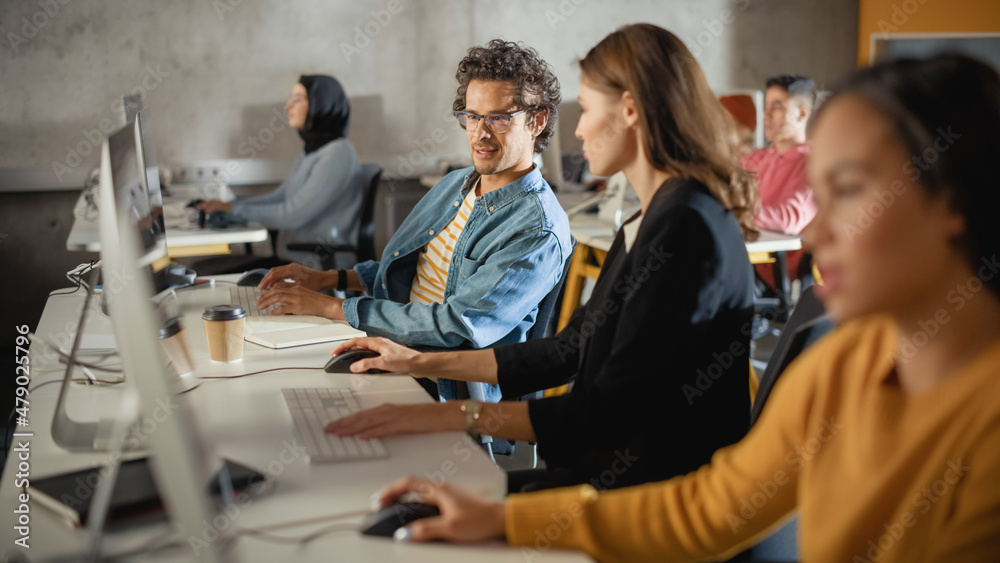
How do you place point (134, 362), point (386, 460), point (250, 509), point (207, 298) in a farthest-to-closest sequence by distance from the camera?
point (207, 298), point (386, 460), point (250, 509), point (134, 362)

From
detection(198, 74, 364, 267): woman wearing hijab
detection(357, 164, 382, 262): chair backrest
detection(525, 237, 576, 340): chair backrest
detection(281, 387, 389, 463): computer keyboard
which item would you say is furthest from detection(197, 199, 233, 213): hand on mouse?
detection(281, 387, 389, 463): computer keyboard

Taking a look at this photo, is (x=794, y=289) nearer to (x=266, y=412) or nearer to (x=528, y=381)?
(x=528, y=381)

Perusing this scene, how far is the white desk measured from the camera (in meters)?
0.90

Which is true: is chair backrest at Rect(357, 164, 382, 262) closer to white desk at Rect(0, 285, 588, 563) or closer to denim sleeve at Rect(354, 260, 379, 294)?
denim sleeve at Rect(354, 260, 379, 294)

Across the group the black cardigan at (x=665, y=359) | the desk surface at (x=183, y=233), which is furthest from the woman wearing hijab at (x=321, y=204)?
the black cardigan at (x=665, y=359)

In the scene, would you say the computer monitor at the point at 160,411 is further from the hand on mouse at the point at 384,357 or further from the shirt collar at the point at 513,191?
the shirt collar at the point at 513,191

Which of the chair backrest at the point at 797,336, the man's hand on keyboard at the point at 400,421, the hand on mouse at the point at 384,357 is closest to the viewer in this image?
the chair backrest at the point at 797,336

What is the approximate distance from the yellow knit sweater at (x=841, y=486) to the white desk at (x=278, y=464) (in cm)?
7

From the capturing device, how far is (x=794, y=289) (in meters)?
4.48

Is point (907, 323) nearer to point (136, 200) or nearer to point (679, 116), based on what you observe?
point (679, 116)

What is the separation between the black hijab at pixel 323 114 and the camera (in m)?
4.04

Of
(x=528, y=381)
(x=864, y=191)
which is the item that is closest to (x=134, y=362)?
(x=864, y=191)

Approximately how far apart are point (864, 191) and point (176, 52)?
4.81 meters

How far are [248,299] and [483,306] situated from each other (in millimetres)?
738
